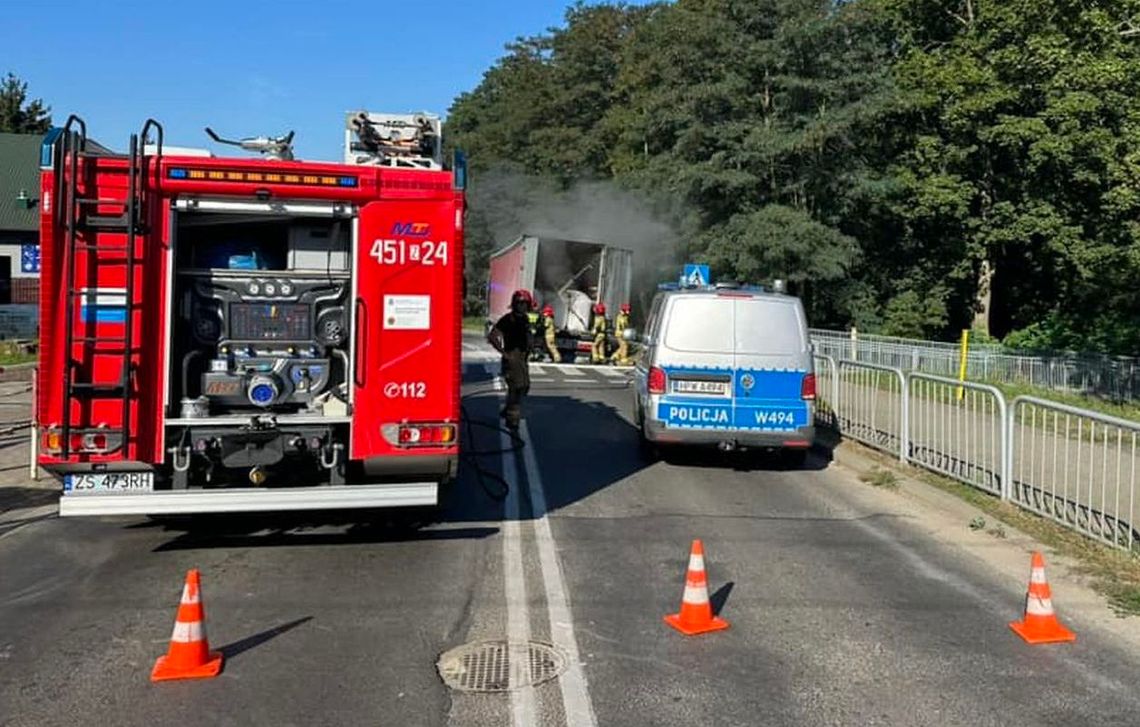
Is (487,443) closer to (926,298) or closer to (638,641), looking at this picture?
(638,641)

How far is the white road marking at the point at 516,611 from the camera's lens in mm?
4336

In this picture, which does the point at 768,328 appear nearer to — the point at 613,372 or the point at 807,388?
the point at 807,388

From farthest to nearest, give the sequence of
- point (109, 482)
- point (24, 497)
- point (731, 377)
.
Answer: point (731, 377), point (24, 497), point (109, 482)

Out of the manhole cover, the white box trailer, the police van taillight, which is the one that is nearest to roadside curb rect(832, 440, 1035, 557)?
the police van taillight

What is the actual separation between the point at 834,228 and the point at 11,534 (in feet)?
102

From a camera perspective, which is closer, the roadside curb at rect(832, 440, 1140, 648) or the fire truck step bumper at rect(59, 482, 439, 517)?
the roadside curb at rect(832, 440, 1140, 648)

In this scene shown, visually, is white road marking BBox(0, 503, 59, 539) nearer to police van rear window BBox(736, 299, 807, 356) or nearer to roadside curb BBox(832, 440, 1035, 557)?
police van rear window BBox(736, 299, 807, 356)

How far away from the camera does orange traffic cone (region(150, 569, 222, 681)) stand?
4.67 metres

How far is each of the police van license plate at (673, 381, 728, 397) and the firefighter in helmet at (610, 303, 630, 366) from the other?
1505 cm

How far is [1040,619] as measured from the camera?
5426 millimetres


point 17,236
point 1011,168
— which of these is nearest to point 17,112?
point 17,236

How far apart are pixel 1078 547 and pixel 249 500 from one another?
6.06 m

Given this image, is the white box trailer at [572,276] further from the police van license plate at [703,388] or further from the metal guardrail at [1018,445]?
the police van license plate at [703,388]

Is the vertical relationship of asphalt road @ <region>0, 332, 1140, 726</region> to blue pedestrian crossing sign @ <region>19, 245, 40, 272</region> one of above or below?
below
